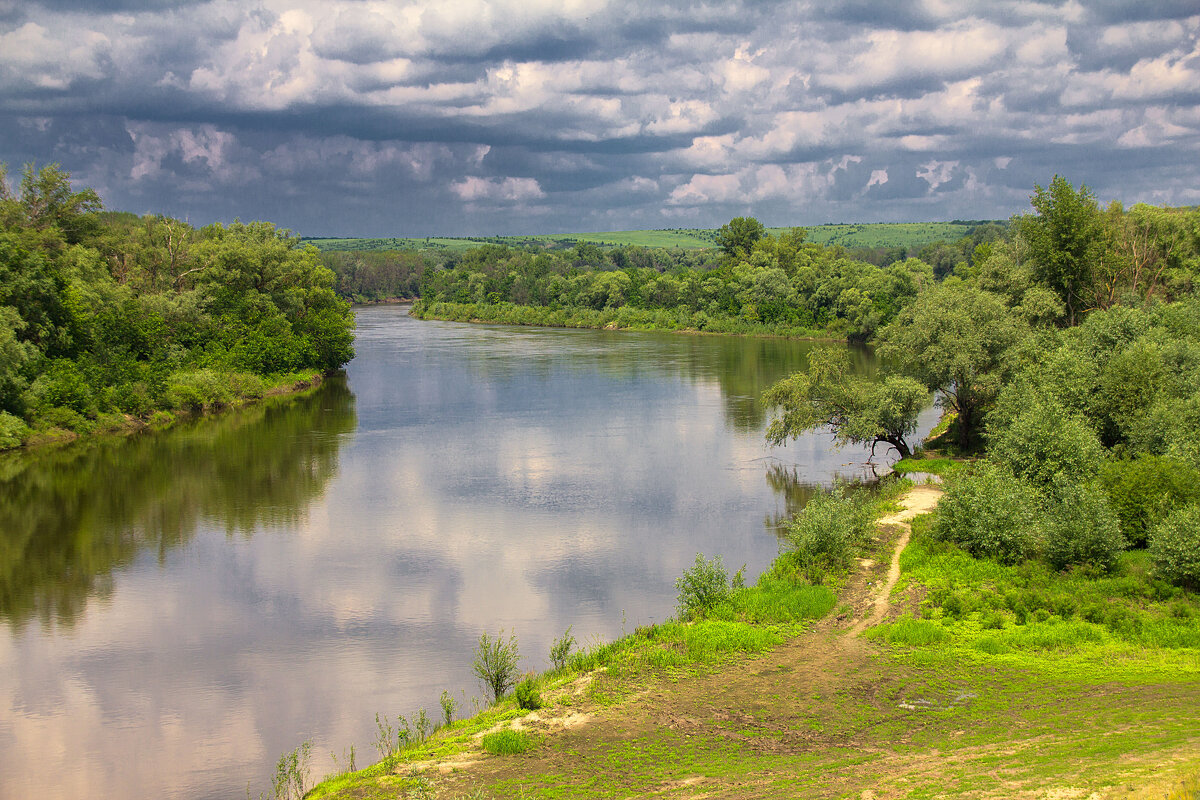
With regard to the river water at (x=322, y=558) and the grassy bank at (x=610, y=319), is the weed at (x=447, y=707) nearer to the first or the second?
the river water at (x=322, y=558)

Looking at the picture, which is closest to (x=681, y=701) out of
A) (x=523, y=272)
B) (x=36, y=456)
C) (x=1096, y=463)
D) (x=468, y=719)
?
(x=468, y=719)

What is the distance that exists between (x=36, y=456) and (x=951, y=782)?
117ft

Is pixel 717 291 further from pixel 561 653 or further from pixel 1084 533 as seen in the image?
pixel 561 653

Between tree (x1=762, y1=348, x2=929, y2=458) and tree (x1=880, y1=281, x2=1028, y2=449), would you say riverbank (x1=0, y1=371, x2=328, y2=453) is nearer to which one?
tree (x1=762, y1=348, x2=929, y2=458)

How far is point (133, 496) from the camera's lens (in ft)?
100

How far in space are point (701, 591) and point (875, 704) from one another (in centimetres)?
527

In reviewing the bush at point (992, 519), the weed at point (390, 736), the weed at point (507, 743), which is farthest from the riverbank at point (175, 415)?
the bush at point (992, 519)

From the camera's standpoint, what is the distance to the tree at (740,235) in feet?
379

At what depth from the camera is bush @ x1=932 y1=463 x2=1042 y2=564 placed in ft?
68.3

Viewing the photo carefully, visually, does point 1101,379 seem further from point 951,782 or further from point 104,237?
point 104,237

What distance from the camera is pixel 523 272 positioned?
4796 inches

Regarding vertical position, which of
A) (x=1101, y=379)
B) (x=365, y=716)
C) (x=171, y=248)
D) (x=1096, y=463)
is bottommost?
(x=365, y=716)

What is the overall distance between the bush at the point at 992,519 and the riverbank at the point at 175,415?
3396 centimetres

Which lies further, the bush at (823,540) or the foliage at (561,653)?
the bush at (823,540)
